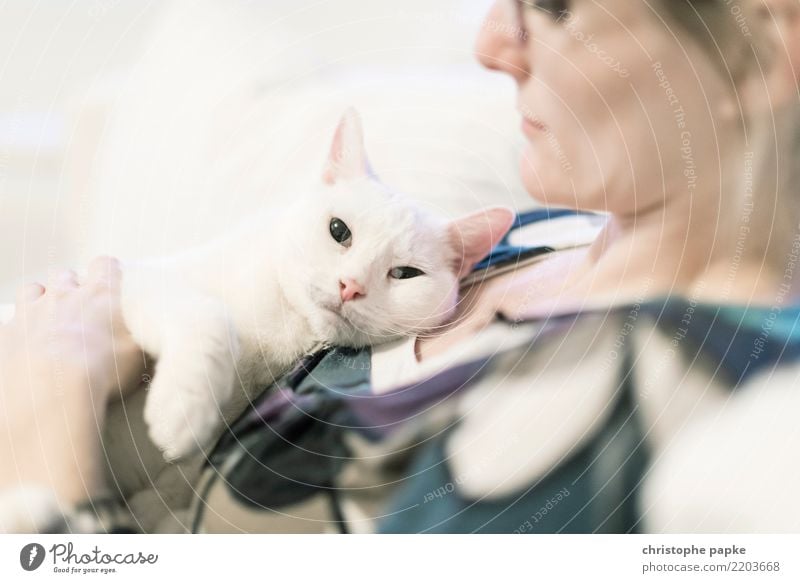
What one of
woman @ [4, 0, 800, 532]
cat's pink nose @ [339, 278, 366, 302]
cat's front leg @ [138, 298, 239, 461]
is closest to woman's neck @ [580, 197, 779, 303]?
woman @ [4, 0, 800, 532]

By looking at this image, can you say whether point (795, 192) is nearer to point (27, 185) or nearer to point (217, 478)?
point (217, 478)

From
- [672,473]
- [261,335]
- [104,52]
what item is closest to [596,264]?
[672,473]

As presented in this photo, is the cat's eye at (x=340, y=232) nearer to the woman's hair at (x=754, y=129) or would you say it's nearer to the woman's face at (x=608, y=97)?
the woman's face at (x=608, y=97)

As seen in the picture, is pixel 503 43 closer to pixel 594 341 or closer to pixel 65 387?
pixel 594 341

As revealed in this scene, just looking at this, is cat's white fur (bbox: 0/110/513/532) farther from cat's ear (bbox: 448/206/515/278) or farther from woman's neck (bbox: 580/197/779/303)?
woman's neck (bbox: 580/197/779/303)

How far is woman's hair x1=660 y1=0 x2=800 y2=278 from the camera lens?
0.89m

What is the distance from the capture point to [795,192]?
36.8 inches

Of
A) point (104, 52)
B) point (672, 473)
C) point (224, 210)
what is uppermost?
point (104, 52)

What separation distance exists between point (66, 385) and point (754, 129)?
80 cm

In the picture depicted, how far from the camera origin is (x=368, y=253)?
850 millimetres

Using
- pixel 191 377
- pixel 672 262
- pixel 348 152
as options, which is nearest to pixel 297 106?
pixel 348 152

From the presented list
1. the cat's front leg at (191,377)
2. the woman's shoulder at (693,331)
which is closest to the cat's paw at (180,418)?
the cat's front leg at (191,377)

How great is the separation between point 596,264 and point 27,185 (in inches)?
25.2

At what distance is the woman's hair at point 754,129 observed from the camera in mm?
891
